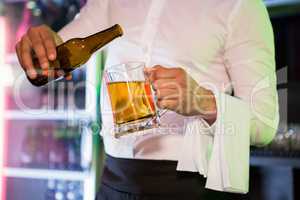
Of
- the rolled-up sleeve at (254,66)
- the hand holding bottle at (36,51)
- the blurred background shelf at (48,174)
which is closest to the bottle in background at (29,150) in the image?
the blurred background shelf at (48,174)

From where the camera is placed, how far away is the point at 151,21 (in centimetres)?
83

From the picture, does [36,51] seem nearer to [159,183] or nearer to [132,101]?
[132,101]

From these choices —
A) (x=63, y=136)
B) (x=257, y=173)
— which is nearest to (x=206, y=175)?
(x=257, y=173)

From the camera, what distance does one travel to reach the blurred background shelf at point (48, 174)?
181 centimetres

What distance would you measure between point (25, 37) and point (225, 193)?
50 centimetres

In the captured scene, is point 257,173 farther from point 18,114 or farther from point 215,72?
point 18,114

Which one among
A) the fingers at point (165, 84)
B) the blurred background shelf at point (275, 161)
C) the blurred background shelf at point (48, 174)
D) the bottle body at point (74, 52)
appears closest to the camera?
the fingers at point (165, 84)

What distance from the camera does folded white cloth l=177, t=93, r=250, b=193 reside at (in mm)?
693

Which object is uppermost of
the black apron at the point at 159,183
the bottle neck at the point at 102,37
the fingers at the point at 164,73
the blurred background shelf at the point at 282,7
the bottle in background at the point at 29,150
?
the blurred background shelf at the point at 282,7

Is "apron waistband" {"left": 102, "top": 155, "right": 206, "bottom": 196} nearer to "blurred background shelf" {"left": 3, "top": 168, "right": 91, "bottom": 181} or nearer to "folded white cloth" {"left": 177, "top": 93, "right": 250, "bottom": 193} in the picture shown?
"folded white cloth" {"left": 177, "top": 93, "right": 250, "bottom": 193}

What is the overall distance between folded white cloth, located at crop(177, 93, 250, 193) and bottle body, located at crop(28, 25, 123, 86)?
0.24m

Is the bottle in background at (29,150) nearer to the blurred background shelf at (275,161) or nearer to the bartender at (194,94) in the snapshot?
the blurred background shelf at (275,161)

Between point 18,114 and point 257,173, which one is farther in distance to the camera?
point 18,114

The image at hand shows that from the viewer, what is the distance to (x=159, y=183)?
2.52 feet
